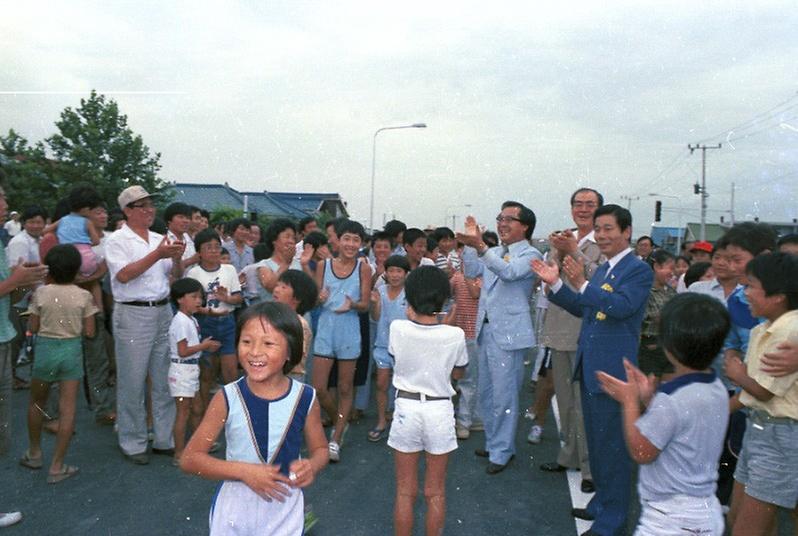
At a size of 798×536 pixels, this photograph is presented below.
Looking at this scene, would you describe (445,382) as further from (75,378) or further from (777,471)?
(75,378)

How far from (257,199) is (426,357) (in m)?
56.4

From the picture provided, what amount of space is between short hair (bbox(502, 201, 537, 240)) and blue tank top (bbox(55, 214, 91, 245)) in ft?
12.9

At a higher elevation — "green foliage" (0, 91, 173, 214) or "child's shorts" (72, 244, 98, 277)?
"green foliage" (0, 91, 173, 214)

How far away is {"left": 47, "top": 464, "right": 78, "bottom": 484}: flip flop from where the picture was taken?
4.58m

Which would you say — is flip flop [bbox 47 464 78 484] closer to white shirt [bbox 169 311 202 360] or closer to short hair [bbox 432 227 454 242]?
white shirt [bbox 169 311 202 360]

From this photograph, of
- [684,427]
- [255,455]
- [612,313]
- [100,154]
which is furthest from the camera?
[100,154]

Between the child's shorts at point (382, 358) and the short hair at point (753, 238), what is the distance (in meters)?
3.03

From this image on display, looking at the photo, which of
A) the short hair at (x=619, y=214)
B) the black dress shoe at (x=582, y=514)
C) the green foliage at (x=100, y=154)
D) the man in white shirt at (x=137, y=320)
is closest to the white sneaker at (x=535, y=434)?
the black dress shoe at (x=582, y=514)

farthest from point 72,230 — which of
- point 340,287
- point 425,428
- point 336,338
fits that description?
point 425,428

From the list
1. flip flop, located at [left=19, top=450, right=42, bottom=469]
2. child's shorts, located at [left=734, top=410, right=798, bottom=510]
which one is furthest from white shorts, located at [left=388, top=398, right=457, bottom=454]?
flip flop, located at [left=19, top=450, right=42, bottom=469]

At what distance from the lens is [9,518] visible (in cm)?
388

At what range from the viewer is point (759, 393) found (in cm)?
291

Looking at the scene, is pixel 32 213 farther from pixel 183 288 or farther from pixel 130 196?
pixel 183 288

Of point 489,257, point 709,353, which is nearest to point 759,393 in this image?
point 709,353
